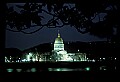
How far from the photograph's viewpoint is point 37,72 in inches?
81.9

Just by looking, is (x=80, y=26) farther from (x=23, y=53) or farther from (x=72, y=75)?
(x=23, y=53)

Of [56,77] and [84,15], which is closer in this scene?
[56,77]

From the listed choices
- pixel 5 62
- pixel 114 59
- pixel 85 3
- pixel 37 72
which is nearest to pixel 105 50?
pixel 114 59

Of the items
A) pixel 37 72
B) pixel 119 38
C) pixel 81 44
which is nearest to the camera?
pixel 37 72

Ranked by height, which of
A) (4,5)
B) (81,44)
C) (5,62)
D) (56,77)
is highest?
(4,5)

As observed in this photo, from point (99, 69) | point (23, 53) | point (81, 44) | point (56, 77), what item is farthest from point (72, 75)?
point (23, 53)

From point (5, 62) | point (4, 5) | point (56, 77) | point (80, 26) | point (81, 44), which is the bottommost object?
point (56, 77)

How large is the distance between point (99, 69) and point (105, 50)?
0.43m

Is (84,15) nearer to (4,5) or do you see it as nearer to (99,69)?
(99,69)

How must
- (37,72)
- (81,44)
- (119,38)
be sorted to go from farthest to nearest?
(81,44)
(119,38)
(37,72)

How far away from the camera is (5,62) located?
6.92ft

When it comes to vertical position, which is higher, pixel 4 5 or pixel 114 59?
pixel 4 5

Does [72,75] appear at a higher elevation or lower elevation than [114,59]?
lower

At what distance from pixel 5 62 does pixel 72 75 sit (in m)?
0.66
